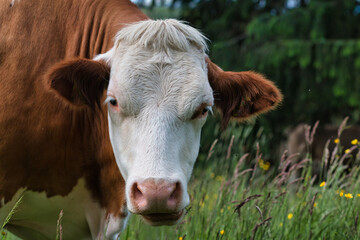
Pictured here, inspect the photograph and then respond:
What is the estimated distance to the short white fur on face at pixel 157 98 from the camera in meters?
2.60

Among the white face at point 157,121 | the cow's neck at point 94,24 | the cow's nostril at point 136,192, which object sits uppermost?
the cow's neck at point 94,24

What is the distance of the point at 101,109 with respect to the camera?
329 centimetres

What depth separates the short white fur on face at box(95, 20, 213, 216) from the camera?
260 cm

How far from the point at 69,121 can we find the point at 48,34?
56 cm

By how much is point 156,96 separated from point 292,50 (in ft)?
21.6

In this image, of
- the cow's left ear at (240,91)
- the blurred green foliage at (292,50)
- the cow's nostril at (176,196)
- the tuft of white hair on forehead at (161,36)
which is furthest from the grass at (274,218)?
the blurred green foliage at (292,50)

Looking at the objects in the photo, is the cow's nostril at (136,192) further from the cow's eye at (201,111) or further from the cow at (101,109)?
the cow's eye at (201,111)

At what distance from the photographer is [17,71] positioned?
3.17m

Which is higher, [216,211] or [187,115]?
[187,115]

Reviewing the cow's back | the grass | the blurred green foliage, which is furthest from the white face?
the blurred green foliage

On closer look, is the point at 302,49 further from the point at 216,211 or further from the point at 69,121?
the point at 69,121

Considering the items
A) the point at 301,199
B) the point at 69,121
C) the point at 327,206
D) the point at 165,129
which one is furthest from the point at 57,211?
the point at 327,206

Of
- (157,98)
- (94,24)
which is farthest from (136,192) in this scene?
(94,24)

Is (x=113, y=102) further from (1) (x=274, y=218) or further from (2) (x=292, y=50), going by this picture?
(2) (x=292, y=50)
